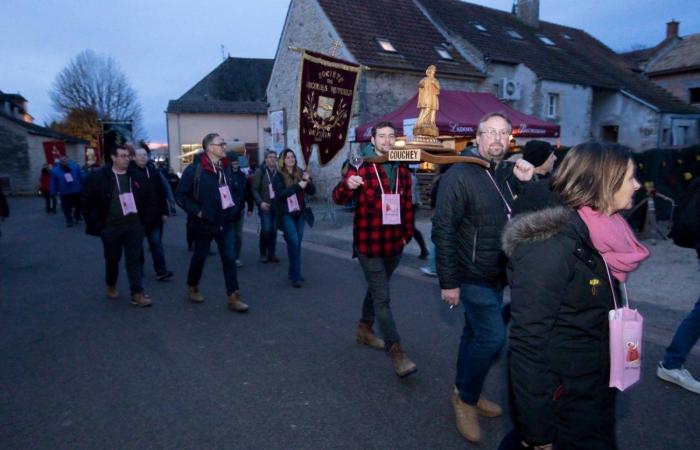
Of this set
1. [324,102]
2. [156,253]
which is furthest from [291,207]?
[324,102]

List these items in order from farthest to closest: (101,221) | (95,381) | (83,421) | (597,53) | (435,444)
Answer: (597,53) → (101,221) → (95,381) → (83,421) → (435,444)

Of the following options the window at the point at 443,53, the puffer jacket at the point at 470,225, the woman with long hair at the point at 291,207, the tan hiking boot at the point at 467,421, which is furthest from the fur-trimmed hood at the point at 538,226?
the window at the point at 443,53

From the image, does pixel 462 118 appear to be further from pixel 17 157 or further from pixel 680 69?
pixel 17 157

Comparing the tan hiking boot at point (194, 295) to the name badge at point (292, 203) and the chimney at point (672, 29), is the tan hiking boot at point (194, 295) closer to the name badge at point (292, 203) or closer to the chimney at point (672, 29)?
the name badge at point (292, 203)

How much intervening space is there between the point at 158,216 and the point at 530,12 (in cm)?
2522

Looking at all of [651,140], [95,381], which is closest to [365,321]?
[95,381]

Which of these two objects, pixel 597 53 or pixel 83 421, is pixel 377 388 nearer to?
pixel 83 421

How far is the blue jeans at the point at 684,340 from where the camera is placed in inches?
142

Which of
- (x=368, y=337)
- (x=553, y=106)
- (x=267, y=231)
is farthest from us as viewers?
(x=553, y=106)

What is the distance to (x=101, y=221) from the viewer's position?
5.98m

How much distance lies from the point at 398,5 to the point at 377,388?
836 inches

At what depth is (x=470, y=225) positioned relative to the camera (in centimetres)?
289

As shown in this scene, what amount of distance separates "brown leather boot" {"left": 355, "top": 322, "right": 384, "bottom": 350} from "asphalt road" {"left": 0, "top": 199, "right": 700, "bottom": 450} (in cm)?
11

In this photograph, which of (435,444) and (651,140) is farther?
(651,140)
